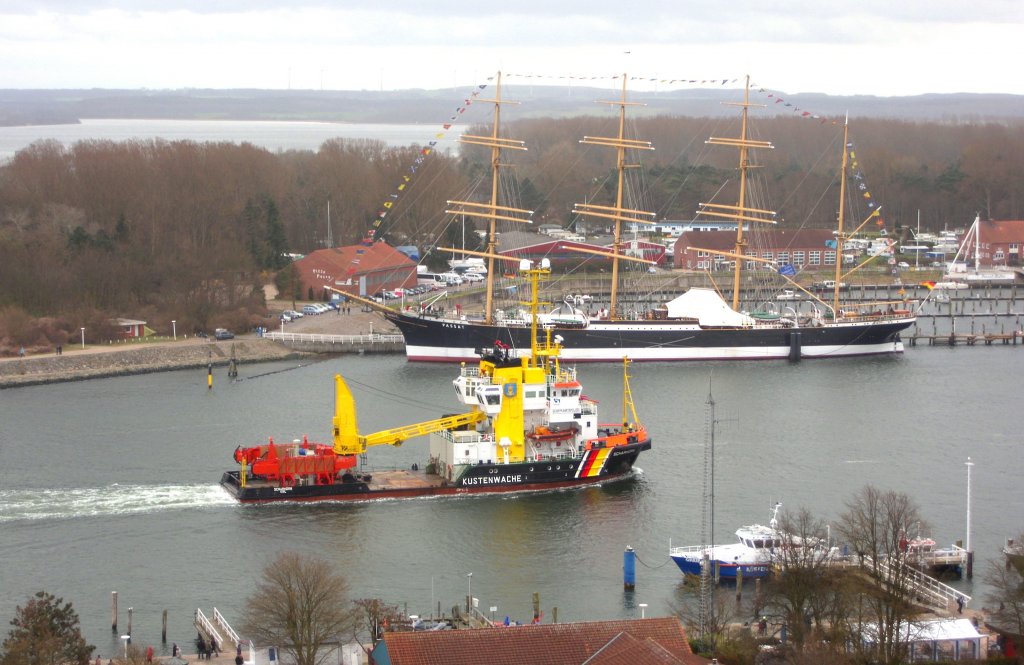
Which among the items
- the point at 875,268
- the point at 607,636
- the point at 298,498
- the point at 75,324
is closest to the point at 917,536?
the point at 607,636

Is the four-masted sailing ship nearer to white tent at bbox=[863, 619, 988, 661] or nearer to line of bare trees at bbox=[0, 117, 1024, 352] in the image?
line of bare trees at bbox=[0, 117, 1024, 352]

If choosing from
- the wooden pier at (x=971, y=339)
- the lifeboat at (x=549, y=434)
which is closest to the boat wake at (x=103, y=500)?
the lifeboat at (x=549, y=434)

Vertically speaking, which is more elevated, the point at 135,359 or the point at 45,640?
the point at 135,359

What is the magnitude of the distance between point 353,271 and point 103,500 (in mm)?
28605

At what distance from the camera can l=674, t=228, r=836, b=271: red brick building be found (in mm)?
64688

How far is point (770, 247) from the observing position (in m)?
66.4

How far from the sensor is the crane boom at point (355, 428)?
28047 millimetres

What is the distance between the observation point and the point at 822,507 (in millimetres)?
27531

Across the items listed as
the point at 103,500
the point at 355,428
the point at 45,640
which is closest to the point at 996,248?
the point at 355,428

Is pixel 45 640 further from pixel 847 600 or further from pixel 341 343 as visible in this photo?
pixel 341 343

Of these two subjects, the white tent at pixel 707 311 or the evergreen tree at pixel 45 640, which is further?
the white tent at pixel 707 311

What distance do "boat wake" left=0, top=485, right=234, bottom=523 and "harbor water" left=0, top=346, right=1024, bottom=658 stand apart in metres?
0.06

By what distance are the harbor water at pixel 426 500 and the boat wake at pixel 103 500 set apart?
0.06 meters

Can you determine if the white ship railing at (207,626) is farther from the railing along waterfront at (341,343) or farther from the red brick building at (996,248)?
the red brick building at (996,248)
